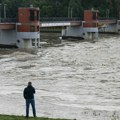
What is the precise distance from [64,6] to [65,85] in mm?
130514

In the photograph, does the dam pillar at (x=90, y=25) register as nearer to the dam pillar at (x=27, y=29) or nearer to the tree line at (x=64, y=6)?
the tree line at (x=64, y=6)

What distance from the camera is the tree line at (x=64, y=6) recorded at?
16612cm

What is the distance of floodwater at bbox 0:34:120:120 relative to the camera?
1196 inches

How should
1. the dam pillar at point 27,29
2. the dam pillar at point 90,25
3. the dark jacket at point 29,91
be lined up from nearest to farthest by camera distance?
the dark jacket at point 29,91
the dam pillar at point 27,29
the dam pillar at point 90,25

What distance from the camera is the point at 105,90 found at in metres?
39.1

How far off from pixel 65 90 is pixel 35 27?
55917mm

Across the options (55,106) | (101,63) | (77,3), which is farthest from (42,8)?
(55,106)

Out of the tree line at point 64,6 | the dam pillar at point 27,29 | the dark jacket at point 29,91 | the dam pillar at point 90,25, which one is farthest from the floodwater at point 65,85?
the tree line at point 64,6

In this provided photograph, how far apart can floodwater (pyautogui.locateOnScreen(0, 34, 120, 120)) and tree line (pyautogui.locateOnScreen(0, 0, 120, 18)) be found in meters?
97.3

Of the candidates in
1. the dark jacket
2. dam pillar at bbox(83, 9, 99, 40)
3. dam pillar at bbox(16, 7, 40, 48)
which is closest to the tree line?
dam pillar at bbox(83, 9, 99, 40)

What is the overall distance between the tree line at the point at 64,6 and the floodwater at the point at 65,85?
319 feet

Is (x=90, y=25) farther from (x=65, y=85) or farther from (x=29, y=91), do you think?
(x=29, y=91)

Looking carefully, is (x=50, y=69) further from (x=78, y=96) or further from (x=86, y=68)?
(x=78, y=96)

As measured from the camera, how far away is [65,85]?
4244 centimetres
